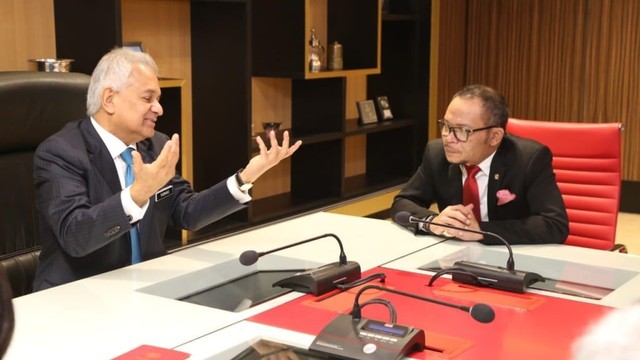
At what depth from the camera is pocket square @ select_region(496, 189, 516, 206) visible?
3.21 metres

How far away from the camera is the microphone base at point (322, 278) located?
233 cm

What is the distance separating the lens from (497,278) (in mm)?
2400

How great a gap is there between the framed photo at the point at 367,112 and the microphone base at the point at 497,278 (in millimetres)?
3695

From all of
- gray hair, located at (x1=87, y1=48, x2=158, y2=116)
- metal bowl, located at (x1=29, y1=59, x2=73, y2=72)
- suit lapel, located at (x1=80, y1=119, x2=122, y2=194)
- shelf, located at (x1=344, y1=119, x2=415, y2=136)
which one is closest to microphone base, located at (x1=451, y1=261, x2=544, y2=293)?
suit lapel, located at (x1=80, y1=119, x2=122, y2=194)

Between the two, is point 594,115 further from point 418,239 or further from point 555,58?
point 418,239

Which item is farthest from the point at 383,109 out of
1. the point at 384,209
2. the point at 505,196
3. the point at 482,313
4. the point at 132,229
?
the point at 482,313

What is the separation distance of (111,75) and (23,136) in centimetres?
32

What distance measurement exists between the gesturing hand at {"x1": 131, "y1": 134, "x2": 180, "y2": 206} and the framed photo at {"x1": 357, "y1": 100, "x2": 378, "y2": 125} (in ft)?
12.1

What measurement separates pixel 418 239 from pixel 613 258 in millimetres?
611

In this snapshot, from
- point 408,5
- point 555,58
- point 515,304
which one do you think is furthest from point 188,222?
point 555,58

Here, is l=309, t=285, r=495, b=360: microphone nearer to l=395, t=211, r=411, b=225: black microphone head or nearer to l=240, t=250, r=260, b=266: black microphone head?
l=240, t=250, r=260, b=266: black microphone head

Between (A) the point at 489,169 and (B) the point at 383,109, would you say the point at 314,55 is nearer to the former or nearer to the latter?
(B) the point at 383,109

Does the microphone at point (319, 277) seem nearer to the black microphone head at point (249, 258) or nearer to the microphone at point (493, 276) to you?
the black microphone head at point (249, 258)

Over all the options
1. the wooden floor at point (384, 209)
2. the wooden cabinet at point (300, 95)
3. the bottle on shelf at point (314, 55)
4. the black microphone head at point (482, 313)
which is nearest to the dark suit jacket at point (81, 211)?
the black microphone head at point (482, 313)
